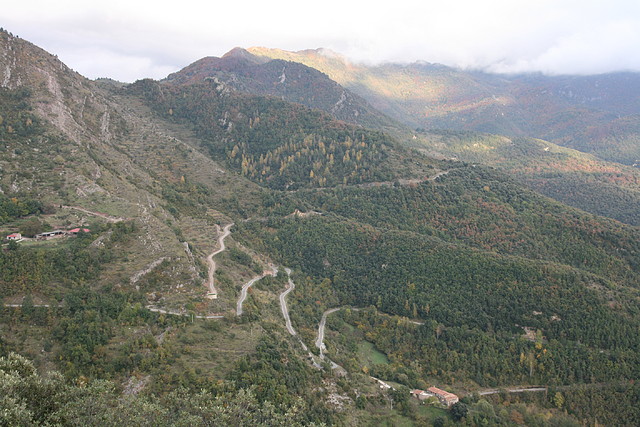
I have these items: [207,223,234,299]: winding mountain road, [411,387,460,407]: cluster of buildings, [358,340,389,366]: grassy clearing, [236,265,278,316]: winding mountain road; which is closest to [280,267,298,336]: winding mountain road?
[236,265,278,316]: winding mountain road

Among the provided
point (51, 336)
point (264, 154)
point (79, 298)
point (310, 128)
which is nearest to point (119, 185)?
point (79, 298)

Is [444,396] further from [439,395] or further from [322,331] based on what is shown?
[322,331]

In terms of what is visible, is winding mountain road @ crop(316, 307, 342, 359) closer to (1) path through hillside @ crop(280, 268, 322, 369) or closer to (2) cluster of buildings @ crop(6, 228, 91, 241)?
(1) path through hillside @ crop(280, 268, 322, 369)

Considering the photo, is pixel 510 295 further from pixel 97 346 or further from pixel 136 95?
pixel 136 95

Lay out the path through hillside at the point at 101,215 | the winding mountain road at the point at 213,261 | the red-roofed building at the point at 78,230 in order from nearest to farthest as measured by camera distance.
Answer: the red-roofed building at the point at 78,230, the winding mountain road at the point at 213,261, the path through hillside at the point at 101,215

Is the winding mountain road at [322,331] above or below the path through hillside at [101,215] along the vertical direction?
below

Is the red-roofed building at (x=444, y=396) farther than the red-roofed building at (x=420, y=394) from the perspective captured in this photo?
No

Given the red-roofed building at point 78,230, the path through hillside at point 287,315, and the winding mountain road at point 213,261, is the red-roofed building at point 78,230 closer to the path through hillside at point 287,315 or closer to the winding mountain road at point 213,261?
the winding mountain road at point 213,261

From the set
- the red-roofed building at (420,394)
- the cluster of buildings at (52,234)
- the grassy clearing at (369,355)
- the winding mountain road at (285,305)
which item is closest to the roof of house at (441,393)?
the red-roofed building at (420,394)

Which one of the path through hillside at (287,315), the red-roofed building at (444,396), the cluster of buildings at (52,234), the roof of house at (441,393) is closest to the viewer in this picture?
the cluster of buildings at (52,234)
